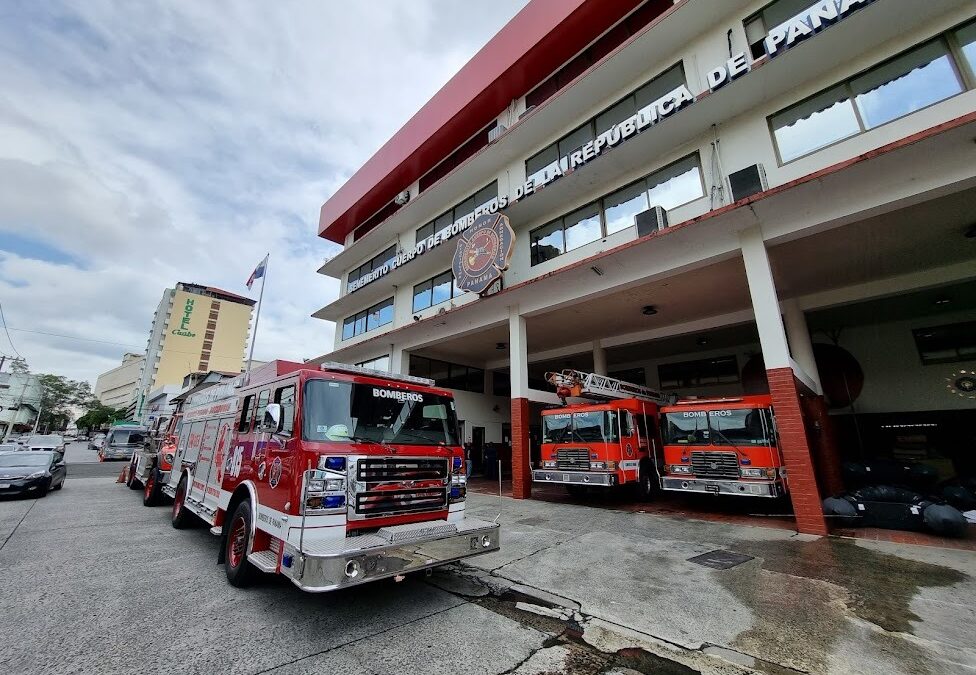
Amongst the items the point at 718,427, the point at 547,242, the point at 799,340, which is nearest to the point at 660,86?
the point at 547,242

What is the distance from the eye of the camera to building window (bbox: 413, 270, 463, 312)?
15737mm

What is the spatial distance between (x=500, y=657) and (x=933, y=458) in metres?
16.8

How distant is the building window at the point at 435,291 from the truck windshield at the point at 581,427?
6306mm

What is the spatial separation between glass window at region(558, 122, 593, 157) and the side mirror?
1119 centimetres

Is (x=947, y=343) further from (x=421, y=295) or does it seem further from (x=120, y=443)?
(x=120, y=443)

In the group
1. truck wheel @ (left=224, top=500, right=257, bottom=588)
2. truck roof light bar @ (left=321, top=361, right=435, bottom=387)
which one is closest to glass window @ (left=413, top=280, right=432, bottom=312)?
truck roof light bar @ (left=321, top=361, right=435, bottom=387)

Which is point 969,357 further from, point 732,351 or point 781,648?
point 781,648

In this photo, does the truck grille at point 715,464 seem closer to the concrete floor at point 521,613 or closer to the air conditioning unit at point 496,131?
the concrete floor at point 521,613

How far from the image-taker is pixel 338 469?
4.01m

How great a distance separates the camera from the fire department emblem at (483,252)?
1195 cm

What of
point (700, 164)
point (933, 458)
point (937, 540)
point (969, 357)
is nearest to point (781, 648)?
point (937, 540)

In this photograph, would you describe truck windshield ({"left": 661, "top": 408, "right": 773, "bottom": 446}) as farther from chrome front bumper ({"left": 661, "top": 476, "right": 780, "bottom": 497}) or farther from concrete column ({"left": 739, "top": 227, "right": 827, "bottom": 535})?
concrete column ({"left": 739, "top": 227, "right": 827, "bottom": 535})

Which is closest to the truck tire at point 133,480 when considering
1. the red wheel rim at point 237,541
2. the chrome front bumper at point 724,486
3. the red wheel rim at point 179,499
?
the red wheel rim at point 179,499

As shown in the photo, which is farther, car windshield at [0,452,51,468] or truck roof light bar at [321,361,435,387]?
car windshield at [0,452,51,468]
